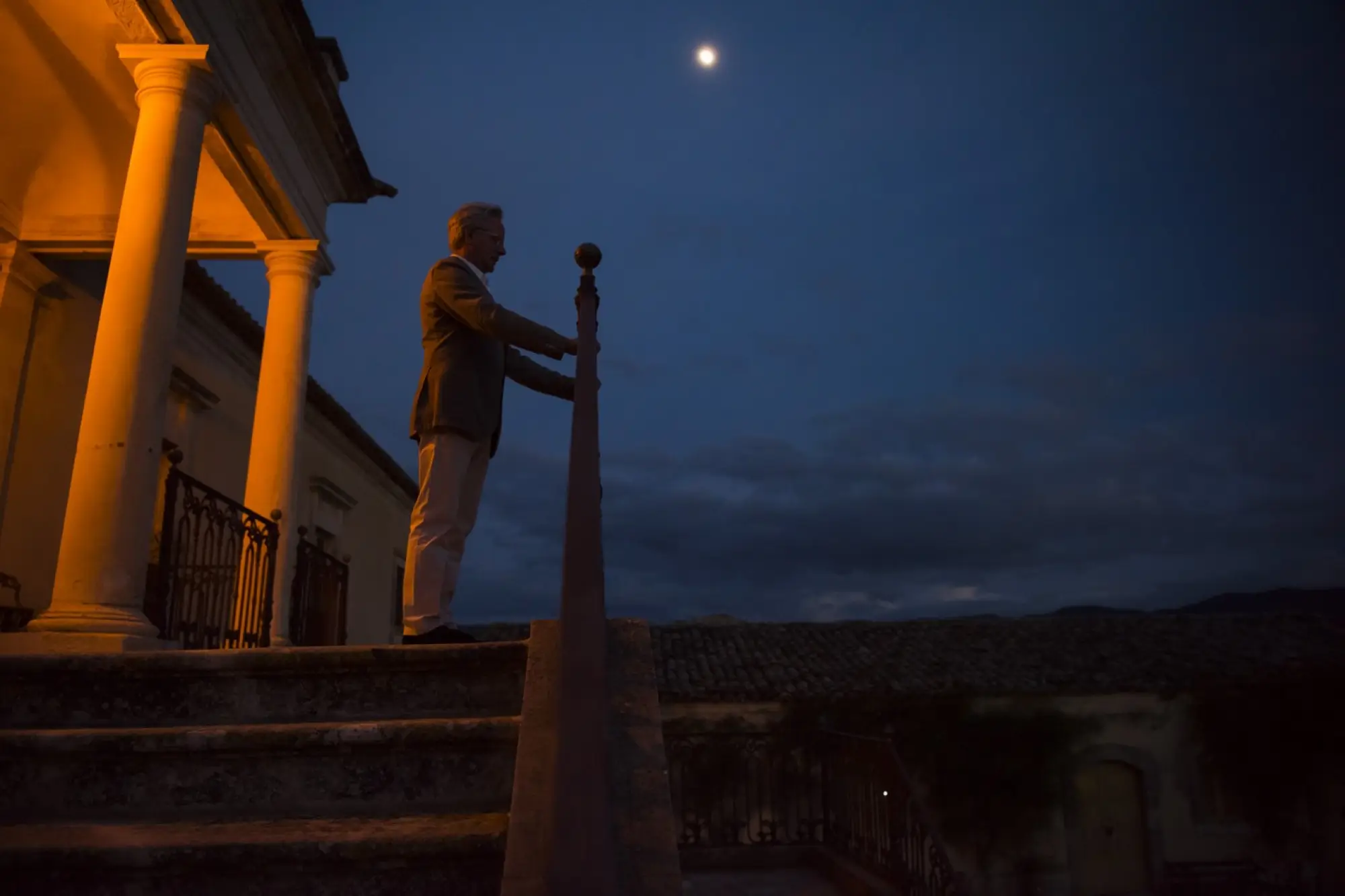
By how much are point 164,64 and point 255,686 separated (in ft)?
14.3

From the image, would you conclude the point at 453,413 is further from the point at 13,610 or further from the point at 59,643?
the point at 13,610

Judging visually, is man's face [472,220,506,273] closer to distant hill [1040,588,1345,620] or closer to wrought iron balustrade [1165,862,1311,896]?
wrought iron balustrade [1165,862,1311,896]

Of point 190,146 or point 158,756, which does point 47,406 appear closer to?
point 190,146

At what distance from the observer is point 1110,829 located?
21172 millimetres

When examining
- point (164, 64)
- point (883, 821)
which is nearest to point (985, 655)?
point (883, 821)

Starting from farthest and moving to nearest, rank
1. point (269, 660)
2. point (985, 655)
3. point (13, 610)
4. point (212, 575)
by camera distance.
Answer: point (985, 655) → point (13, 610) → point (212, 575) → point (269, 660)

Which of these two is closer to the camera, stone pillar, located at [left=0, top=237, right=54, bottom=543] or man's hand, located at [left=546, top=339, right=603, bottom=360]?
man's hand, located at [left=546, top=339, right=603, bottom=360]

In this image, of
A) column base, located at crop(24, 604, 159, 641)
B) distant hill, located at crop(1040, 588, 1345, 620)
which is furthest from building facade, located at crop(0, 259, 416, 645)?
distant hill, located at crop(1040, 588, 1345, 620)

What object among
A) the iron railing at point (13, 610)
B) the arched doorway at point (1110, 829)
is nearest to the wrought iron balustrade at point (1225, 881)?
the arched doorway at point (1110, 829)

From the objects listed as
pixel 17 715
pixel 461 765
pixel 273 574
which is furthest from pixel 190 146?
pixel 461 765

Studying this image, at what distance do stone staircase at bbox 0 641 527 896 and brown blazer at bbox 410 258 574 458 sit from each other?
965 millimetres

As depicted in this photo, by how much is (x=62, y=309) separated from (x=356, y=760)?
7.24 m

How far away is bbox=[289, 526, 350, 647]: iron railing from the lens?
7465mm

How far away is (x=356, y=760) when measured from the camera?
229 cm
